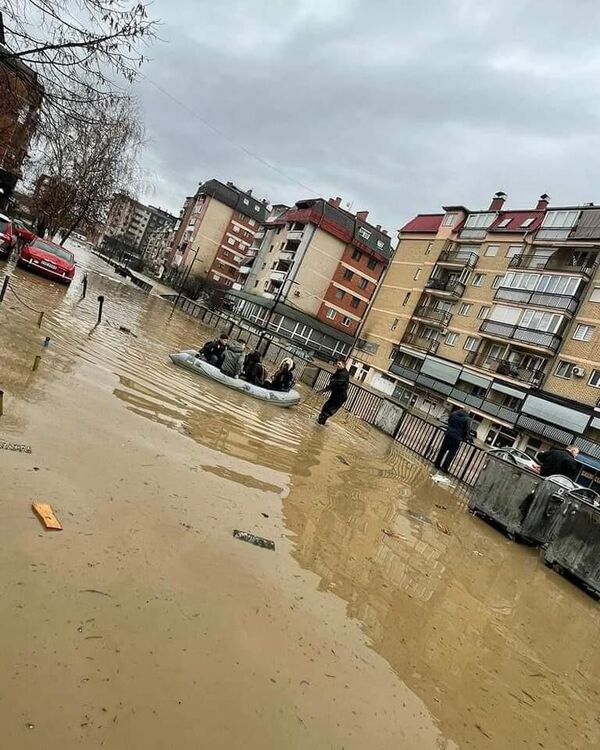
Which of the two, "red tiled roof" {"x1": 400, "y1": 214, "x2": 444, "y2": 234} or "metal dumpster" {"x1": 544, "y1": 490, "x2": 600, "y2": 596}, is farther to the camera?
"red tiled roof" {"x1": 400, "y1": 214, "x2": 444, "y2": 234}

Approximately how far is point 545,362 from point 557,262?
8.10 meters

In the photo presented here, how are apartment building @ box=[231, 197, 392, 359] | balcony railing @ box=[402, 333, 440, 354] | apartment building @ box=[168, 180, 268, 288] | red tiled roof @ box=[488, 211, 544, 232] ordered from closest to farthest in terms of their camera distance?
red tiled roof @ box=[488, 211, 544, 232], balcony railing @ box=[402, 333, 440, 354], apartment building @ box=[231, 197, 392, 359], apartment building @ box=[168, 180, 268, 288]

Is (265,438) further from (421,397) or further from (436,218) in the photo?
(436,218)

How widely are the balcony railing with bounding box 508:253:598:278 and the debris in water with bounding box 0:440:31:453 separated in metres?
38.1

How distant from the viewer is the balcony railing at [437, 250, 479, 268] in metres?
43.0

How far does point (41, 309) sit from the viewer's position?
13.9 meters

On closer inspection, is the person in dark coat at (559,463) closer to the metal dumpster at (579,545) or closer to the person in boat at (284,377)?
the metal dumpster at (579,545)

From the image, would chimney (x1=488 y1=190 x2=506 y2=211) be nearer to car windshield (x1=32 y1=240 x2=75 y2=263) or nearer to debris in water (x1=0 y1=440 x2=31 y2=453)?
car windshield (x1=32 y1=240 x2=75 y2=263)

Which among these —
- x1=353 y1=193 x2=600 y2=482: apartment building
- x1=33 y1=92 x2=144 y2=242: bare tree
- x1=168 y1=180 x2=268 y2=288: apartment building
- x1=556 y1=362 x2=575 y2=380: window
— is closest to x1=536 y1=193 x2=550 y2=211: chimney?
x1=353 y1=193 x2=600 y2=482: apartment building

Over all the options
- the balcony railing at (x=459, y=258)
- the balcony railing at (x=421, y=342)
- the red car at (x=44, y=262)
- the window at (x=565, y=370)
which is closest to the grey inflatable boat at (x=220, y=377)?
the red car at (x=44, y=262)

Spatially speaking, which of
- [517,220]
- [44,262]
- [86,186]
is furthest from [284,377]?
[517,220]

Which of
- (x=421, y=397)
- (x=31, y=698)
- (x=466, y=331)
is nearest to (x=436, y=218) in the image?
(x=466, y=331)

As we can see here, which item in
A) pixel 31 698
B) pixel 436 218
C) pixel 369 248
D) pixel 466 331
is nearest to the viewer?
pixel 31 698

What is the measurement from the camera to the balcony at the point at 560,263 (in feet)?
114
